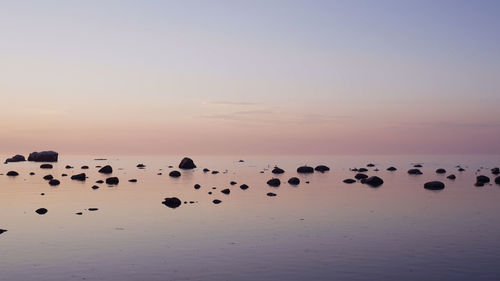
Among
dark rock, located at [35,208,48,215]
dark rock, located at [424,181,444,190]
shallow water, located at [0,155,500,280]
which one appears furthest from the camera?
dark rock, located at [424,181,444,190]

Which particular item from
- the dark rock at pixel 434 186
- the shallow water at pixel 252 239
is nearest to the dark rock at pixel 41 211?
the shallow water at pixel 252 239

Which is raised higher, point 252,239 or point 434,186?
point 434,186

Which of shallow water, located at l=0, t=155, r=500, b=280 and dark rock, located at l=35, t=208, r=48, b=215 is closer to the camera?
shallow water, located at l=0, t=155, r=500, b=280

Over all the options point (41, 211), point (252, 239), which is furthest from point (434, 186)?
point (41, 211)

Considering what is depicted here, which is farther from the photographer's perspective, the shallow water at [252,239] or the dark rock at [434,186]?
the dark rock at [434,186]

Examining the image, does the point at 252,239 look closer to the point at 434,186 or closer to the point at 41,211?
the point at 41,211

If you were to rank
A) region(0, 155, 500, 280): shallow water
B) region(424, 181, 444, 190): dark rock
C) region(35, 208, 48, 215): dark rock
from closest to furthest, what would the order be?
region(0, 155, 500, 280): shallow water < region(35, 208, 48, 215): dark rock < region(424, 181, 444, 190): dark rock

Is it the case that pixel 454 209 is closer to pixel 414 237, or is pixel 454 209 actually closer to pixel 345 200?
pixel 345 200

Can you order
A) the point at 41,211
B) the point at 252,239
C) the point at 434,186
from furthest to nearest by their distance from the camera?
the point at 434,186, the point at 41,211, the point at 252,239

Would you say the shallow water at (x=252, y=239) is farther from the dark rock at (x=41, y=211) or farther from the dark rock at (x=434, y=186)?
the dark rock at (x=434, y=186)

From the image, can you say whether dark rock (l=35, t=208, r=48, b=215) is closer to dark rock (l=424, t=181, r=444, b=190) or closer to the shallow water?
the shallow water

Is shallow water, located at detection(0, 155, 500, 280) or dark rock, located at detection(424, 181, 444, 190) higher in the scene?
dark rock, located at detection(424, 181, 444, 190)

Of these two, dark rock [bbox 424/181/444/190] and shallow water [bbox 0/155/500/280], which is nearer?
shallow water [bbox 0/155/500/280]

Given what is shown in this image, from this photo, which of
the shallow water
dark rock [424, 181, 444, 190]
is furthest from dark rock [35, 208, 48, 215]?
dark rock [424, 181, 444, 190]
